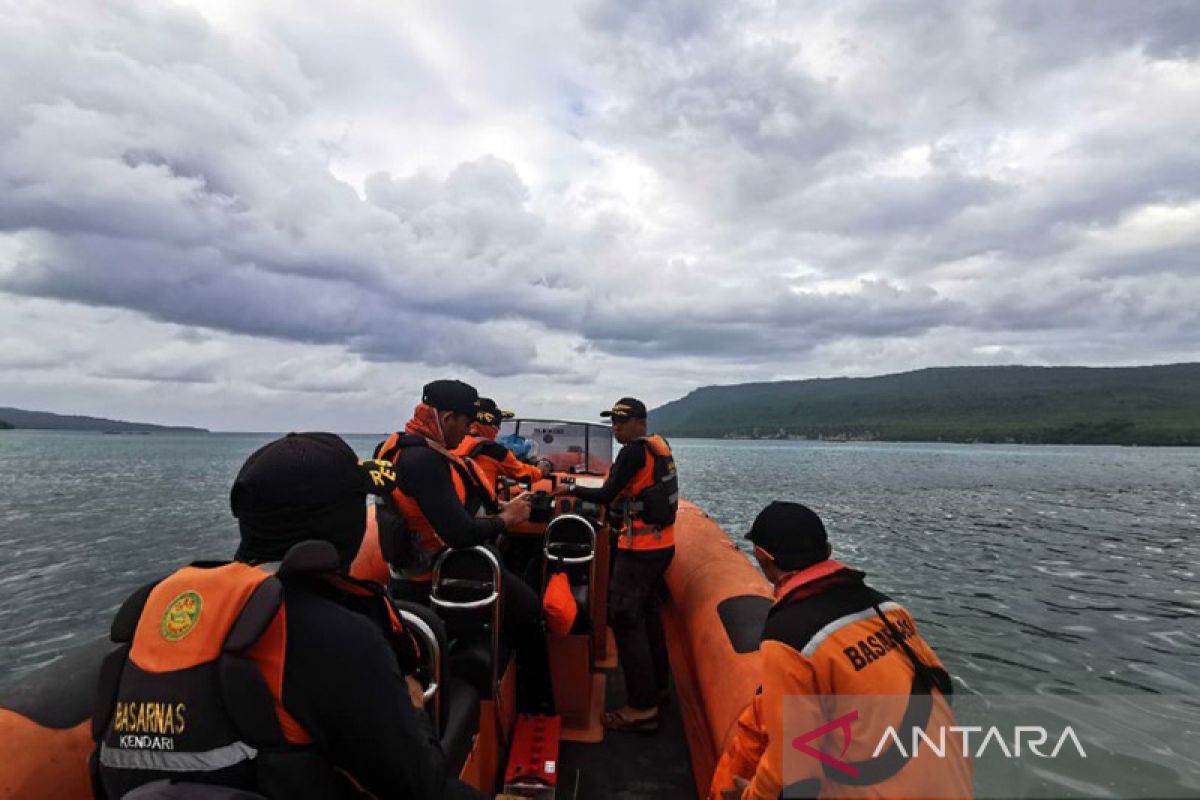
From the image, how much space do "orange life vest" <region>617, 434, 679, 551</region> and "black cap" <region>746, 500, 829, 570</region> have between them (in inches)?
86.0

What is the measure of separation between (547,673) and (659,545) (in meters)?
1.21

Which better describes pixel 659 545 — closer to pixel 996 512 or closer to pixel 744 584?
pixel 744 584

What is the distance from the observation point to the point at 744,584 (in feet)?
15.7

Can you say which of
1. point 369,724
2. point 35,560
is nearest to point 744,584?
point 369,724

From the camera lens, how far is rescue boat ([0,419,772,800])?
84.4 inches

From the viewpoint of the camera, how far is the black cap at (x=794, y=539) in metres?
2.20

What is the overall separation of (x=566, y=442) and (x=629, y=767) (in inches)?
162

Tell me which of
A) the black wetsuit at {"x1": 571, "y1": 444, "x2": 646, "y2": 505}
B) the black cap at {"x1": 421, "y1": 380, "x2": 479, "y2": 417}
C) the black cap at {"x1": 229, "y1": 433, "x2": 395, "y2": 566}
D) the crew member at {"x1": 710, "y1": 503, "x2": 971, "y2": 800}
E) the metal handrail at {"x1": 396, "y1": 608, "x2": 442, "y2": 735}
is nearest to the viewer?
the black cap at {"x1": 229, "y1": 433, "x2": 395, "y2": 566}

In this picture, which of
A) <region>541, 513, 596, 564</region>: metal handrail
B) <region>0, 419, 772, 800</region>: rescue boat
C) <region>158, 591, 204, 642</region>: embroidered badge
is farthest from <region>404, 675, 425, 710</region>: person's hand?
<region>541, 513, 596, 564</region>: metal handrail

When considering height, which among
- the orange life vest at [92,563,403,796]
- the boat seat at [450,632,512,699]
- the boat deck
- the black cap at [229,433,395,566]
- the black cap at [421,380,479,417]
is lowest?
the boat deck

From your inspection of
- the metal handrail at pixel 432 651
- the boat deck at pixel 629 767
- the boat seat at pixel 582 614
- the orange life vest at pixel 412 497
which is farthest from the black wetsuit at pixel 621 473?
the metal handrail at pixel 432 651

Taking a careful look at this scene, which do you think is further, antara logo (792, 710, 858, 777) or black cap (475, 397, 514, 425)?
black cap (475, 397, 514, 425)

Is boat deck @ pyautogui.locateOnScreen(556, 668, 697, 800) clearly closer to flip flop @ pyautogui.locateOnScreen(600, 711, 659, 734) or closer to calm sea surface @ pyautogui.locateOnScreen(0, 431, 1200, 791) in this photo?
flip flop @ pyautogui.locateOnScreen(600, 711, 659, 734)

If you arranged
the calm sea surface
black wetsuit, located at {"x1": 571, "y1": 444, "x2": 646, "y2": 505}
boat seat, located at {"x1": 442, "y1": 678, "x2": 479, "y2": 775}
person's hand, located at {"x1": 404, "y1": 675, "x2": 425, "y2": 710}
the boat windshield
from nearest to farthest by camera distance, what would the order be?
person's hand, located at {"x1": 404, "y1": 675, "x2": 425, "y2": 710} → boat seat, located at {"x1": 442, "y1": 678, "x2": 479, "y2": 775} → black wetsuit, located at {"x1": 571, "y1": 444, "x2": 646, "y2": 505} → the boat windshield → the calm sea surface
